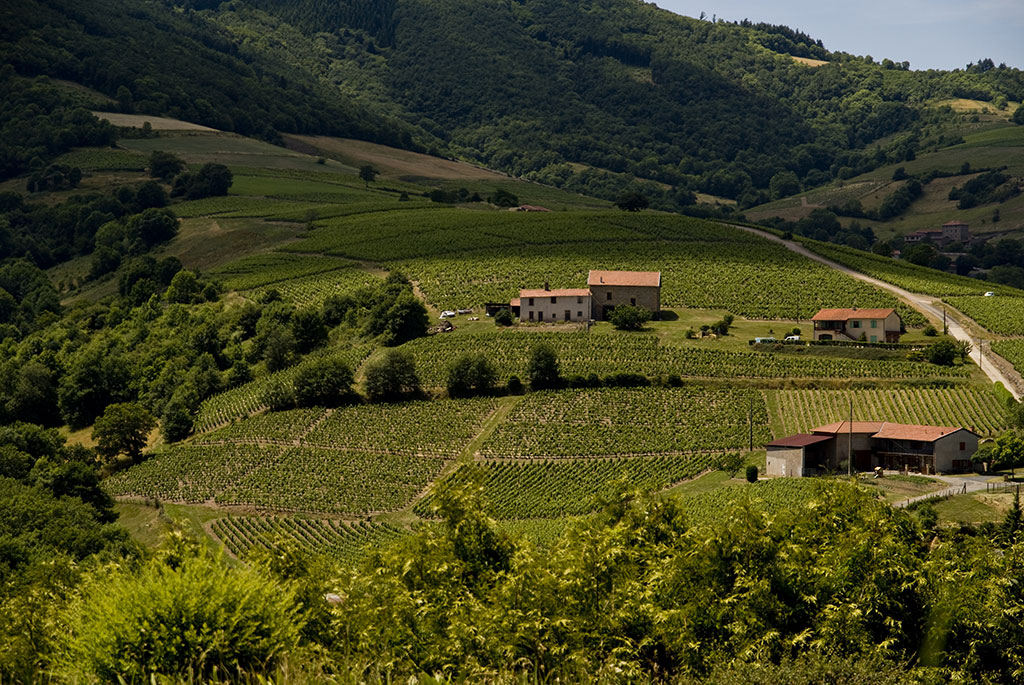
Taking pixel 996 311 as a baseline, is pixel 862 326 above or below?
below

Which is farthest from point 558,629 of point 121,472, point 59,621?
point 121,472

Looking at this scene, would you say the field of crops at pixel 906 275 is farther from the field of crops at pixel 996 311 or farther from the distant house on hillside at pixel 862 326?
the distant house on hillside at pixel 862 326

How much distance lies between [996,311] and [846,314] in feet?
52.2

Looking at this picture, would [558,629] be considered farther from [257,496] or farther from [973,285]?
[973,285]

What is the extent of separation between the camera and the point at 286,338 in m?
105

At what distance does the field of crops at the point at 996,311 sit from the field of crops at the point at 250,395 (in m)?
51.0

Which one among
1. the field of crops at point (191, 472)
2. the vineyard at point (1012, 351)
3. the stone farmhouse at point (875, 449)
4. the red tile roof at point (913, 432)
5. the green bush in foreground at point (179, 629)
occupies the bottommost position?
the field of crops at point (191, 472)

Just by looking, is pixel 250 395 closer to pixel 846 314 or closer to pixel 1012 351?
pixel 846 314

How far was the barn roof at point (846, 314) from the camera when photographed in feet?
321

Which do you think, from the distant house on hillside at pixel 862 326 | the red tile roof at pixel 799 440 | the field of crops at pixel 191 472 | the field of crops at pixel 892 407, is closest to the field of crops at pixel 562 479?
the red tile roof at pixel 799 440

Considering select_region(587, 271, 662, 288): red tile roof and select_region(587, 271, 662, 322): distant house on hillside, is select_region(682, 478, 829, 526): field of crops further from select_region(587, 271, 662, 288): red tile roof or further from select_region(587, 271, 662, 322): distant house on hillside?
select_region(587, 271, 662, 288): red tile roof

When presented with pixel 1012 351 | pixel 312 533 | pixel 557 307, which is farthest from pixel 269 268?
pixel 1012 351

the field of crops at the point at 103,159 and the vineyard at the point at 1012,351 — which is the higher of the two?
the field of crops at the point at 103,159

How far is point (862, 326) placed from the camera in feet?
320
